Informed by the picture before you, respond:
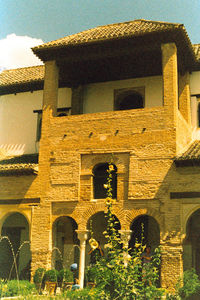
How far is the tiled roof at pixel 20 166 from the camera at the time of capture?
16.0 meters

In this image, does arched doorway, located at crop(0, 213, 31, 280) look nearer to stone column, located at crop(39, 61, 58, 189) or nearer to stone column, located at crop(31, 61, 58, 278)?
stone column, located at crop(31, 61, 58, 278)

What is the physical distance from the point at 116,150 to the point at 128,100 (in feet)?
11.7

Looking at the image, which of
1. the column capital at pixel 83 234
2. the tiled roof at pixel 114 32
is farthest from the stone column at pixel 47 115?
the column capital at pixel 83 234

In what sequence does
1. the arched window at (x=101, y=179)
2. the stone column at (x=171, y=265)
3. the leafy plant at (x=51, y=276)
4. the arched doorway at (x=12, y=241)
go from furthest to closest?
1. the arched doorway at (x=12, y=241)
2. the arched window at (x=101, y=179)
3. the leafy plant at (x=51, y=276)
4. the stone column at (x=171, y=265)

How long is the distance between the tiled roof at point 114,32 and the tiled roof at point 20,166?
401cm

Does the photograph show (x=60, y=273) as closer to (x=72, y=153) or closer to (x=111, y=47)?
(x=72, y=153)

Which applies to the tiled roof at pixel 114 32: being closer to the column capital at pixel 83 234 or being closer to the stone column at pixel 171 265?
the column capital at pixel 83 234

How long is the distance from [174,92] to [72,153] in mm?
3931

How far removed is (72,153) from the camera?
52.2ft

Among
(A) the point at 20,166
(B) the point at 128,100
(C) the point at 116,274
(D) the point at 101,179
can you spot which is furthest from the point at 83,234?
(C) the point at 116,274

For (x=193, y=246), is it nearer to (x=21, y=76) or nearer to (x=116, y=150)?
(x=116, y=150)

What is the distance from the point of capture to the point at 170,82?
50.7 feet

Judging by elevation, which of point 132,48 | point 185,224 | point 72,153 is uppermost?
point 132,48

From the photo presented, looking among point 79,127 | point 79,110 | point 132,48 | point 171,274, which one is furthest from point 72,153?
point 171,274
